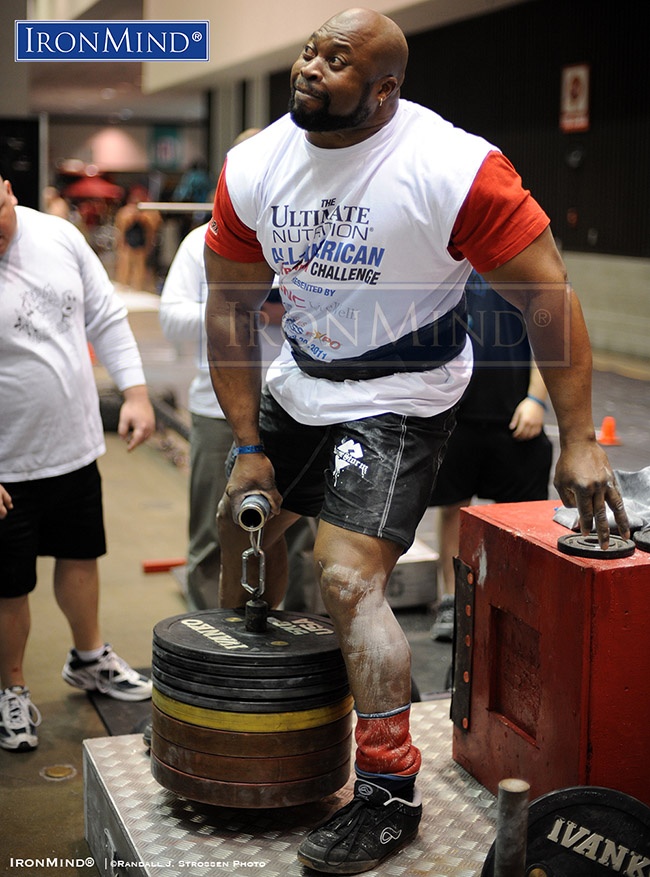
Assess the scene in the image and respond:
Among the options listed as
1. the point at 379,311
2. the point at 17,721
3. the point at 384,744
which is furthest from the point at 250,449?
the point at 17,721

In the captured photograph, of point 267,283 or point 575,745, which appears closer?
point 575,745

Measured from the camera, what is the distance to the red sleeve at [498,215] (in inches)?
71.1

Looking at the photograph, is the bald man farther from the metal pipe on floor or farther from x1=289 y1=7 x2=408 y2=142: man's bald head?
the metal pipe on floor

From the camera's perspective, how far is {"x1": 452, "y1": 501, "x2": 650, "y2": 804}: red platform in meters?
1.81

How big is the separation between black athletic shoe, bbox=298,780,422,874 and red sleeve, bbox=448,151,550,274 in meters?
0.93

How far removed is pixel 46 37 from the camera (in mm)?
1929

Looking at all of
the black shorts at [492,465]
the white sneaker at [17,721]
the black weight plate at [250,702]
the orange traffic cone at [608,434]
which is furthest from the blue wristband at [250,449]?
the orange traffic cone at [608,434]

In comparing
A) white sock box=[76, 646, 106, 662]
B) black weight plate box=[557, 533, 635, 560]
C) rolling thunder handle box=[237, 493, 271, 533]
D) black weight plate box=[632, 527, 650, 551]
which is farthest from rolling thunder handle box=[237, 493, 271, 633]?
white sock box=[76, 646, 106, 662]

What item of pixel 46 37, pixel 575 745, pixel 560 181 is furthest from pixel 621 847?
pixel 560 181

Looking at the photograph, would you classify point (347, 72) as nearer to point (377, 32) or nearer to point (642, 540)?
point (377, 32)

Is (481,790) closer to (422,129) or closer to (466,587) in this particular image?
(466,587)

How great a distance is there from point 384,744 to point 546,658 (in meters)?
0.32

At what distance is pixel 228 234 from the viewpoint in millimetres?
2137

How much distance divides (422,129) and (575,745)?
107 cm
